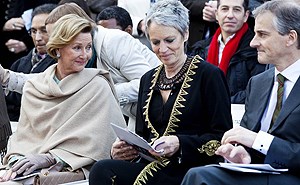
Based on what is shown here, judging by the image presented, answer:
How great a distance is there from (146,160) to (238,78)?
176 cm

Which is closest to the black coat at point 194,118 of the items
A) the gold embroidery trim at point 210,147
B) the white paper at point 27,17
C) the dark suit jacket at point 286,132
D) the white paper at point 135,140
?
the gold embroidery trim at point 210,147

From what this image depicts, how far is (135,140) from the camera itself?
5.02 metres

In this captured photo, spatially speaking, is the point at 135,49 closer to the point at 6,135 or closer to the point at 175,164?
the point at 6,135

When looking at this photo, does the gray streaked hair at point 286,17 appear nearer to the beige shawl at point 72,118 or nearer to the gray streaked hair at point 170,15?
the gray streaked hair at point 170,15

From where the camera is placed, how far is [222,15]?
717 cm

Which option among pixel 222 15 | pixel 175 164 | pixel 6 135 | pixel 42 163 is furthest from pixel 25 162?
pixel 222 15

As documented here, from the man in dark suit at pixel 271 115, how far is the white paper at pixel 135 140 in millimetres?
435

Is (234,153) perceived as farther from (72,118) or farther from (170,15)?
(72,118)

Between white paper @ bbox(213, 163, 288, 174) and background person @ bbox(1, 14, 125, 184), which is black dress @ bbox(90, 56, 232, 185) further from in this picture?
white paper @ bbox(213, 163, 288, 174)

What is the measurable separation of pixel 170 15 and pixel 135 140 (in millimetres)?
827

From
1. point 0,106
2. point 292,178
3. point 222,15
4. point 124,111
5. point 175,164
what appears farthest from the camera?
point 222,15

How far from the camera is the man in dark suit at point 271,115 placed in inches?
178

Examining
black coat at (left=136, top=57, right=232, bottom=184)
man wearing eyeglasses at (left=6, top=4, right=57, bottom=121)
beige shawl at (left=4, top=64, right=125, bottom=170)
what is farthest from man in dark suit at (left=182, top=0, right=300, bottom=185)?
man wearing eyeglasses at (left=6, top=4, right=57, bottom=121)

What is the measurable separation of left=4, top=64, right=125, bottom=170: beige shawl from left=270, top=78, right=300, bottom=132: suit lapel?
1353mm
